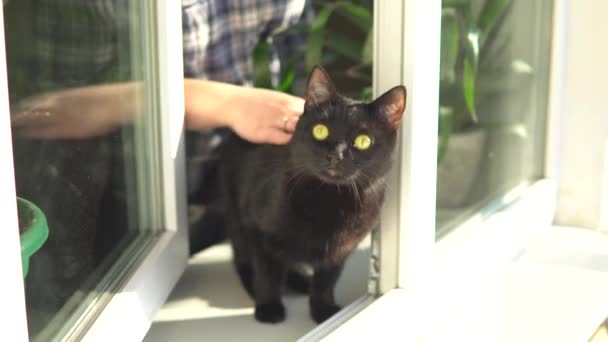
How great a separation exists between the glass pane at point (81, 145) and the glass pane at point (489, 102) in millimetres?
451

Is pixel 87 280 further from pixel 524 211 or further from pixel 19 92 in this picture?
pixel 524 211

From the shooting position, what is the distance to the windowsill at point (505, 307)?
3.08ft

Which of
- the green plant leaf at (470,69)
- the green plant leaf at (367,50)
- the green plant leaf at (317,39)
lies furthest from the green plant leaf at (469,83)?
the green plant leaf at (317,39)

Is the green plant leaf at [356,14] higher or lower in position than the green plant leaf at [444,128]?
higher

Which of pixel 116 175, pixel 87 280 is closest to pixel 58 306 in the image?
pixel 87 280

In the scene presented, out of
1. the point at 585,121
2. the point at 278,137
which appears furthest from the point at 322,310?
the point at 585,121

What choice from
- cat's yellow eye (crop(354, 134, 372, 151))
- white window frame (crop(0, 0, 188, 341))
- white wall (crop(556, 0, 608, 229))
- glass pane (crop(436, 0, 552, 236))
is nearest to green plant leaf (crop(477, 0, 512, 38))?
glass pane (crop(436, 0, 552, 236))

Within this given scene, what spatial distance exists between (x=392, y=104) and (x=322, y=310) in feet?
1.02

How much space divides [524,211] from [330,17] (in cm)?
53

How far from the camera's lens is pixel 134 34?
36.5 inches

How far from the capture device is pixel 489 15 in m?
1.28

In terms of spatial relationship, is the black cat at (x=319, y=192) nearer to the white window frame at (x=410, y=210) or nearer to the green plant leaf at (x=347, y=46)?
the white window frame at (x=410, y=210)

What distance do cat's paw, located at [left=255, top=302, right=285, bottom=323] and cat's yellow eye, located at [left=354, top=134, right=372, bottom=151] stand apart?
26 cm

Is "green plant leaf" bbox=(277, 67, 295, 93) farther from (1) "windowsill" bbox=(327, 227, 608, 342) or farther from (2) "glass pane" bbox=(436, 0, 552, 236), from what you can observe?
(1) "windowsill" bbox=(327, 227, 608, 342)
